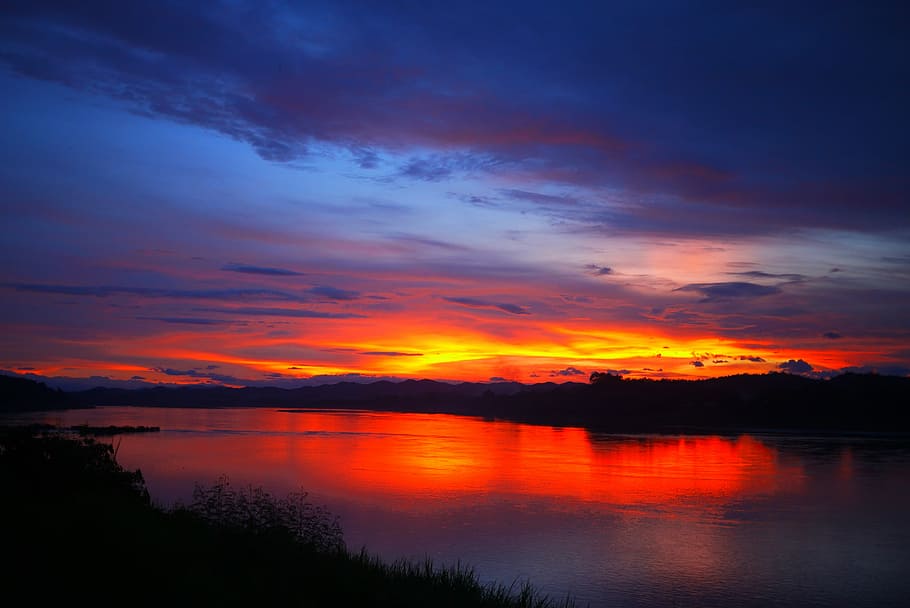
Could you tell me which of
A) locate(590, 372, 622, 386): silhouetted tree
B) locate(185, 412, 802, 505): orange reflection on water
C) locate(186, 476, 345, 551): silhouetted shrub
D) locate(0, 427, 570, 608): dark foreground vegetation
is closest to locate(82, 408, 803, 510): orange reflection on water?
locate(185, 412, 802, 505): orange reflection on water

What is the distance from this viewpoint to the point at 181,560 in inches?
443

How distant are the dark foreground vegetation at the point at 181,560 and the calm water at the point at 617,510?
383 cm

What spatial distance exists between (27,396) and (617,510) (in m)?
116

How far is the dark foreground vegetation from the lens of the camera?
9609 mm

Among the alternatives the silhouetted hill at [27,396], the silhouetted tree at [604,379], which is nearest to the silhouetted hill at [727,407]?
the silhouetted tree at [604,379]

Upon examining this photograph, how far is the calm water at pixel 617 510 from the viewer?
17.8 m

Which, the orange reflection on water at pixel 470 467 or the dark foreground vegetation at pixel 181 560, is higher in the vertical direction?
the dark foreground vegetation at pixel 181 560

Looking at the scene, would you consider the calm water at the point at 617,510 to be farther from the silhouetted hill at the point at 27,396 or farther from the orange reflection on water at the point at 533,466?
the silhouetted hill at the point at 27,396

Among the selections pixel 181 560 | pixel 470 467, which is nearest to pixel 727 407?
pixel 470 467

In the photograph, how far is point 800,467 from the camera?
4306 centimetres

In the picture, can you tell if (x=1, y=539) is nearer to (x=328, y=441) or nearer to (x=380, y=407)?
(x=328, y=441)

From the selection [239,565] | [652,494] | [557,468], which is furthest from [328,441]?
[239,565]

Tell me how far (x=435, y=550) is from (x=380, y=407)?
140m

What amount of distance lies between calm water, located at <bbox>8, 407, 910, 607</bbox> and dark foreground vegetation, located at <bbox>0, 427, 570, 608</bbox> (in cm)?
383
